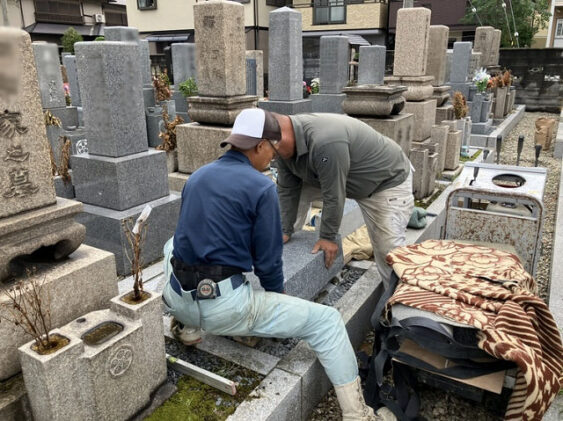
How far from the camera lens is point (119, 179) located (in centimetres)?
434

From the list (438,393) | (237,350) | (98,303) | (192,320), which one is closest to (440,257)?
(438,393)

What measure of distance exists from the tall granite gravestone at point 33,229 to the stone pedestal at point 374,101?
4117 millimetres

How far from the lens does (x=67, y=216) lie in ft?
9.09

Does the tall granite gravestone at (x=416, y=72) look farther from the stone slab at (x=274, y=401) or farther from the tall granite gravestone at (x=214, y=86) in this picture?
the stone slab at (x=274, y=401)

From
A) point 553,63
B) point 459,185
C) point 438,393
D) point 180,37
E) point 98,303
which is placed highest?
point 180,37

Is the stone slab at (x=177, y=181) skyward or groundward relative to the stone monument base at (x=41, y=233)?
groundward

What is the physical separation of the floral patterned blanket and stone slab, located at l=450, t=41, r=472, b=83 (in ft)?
36.4

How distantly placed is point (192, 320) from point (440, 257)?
1837 millimetres

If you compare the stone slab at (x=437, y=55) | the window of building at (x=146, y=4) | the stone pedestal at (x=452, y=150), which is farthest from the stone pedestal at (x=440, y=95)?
the window of building at (x=146, y=4)

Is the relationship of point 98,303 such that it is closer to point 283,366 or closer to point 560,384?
point 283,366

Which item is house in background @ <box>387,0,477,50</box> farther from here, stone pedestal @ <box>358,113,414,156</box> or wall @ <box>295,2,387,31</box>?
stone pedestal @ <box>358,113,414,156</box>

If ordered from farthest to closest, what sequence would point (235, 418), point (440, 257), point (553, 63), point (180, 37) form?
point (180, 37) → point (553, 63) → point (440, 257) → point (235, 418)

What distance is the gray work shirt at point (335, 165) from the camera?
10.2 feet

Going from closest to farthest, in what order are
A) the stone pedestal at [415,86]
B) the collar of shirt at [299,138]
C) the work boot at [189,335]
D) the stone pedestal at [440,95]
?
the work boot at [189,335] < the collar of shirt at [299,138] < the stone pedestal at [415,86] < the stone pedestal at [440,95]
